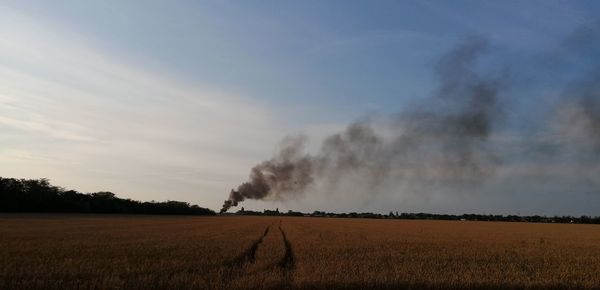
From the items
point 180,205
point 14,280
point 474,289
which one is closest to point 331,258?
point 474,289

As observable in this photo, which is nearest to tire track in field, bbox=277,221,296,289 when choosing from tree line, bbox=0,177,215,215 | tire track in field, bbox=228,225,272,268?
tire track in field, bbox=228,225,272,268

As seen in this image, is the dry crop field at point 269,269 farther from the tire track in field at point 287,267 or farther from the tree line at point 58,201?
the tree line at point 58,201

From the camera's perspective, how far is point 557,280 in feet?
51.1

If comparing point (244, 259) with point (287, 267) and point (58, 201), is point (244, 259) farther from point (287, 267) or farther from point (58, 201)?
point (58, 201)

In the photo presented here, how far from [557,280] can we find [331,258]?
775cm

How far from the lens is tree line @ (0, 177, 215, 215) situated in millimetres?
89156

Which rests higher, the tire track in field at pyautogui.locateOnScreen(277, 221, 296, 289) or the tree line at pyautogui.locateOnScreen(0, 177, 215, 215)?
the tree line at pyautogui.locateOnScreen(0, 177, 215, 215)

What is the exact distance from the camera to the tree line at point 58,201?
8916 cm

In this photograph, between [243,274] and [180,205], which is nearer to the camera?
[243,274]

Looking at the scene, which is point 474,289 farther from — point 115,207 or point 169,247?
point 115,207

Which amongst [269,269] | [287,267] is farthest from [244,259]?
[269,269]

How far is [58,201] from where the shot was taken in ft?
324

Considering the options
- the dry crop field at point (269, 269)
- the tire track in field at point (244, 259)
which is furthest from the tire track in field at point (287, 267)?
the tire track in field at point (244, 259)

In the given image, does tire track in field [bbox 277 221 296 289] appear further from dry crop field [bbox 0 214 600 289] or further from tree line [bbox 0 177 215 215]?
tree line [bbox 0 177 215 215]
